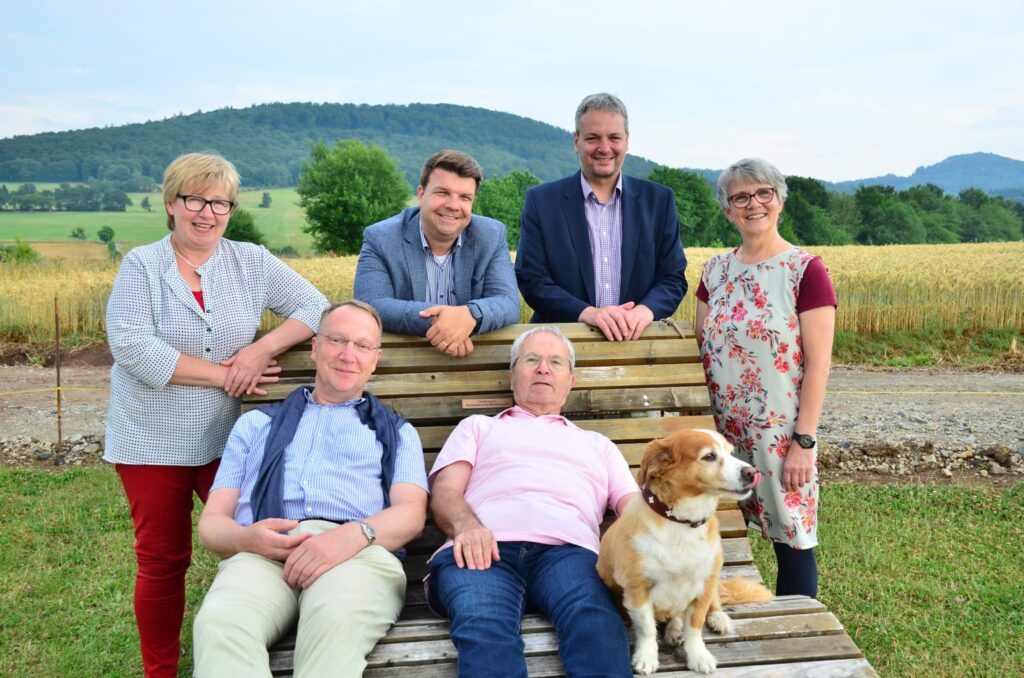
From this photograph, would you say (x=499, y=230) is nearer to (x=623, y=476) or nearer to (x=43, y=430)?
(x=623, y=476)

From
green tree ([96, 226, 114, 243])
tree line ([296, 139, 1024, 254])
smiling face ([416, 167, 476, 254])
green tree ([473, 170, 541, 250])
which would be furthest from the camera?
green tree ([473, 170, 541, 250])

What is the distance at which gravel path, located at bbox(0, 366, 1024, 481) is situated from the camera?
809 centimetres

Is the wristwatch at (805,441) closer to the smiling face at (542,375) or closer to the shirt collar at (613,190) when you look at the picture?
the smiling face at (542,375)

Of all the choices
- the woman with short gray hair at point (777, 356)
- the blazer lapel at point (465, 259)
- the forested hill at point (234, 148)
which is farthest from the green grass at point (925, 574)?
the forested hill at point (234, 148)

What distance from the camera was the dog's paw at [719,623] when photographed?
3.06 metres

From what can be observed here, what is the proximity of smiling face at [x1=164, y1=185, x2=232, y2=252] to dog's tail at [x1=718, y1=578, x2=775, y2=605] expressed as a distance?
8.76 ft

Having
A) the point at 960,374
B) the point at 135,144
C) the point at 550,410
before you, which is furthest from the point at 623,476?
the point at 135,144

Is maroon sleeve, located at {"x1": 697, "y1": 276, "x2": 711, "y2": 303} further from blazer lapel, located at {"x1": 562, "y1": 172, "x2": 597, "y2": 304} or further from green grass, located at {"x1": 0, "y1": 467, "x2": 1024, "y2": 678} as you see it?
green grass, located at {"x1": 0, "y1": 467, "x2": 1024, "y2": 678}

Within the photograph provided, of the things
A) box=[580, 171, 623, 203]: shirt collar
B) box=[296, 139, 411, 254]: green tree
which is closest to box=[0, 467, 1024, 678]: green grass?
box=[580, 171, 623, 203]: shirt collar

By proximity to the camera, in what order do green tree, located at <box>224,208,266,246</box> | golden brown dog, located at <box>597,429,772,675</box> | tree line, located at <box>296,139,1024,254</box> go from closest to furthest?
golden brown dog, located at <box>597,429,772,675</box> < green tree, located at <box>224,208,266,246</box> < tree line, located at <box>296,139,1024,254</box>

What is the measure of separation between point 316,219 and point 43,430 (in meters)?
57.5

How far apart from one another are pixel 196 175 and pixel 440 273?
4.71ft

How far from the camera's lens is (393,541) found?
127 inches

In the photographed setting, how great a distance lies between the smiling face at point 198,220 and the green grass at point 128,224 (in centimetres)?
6749
